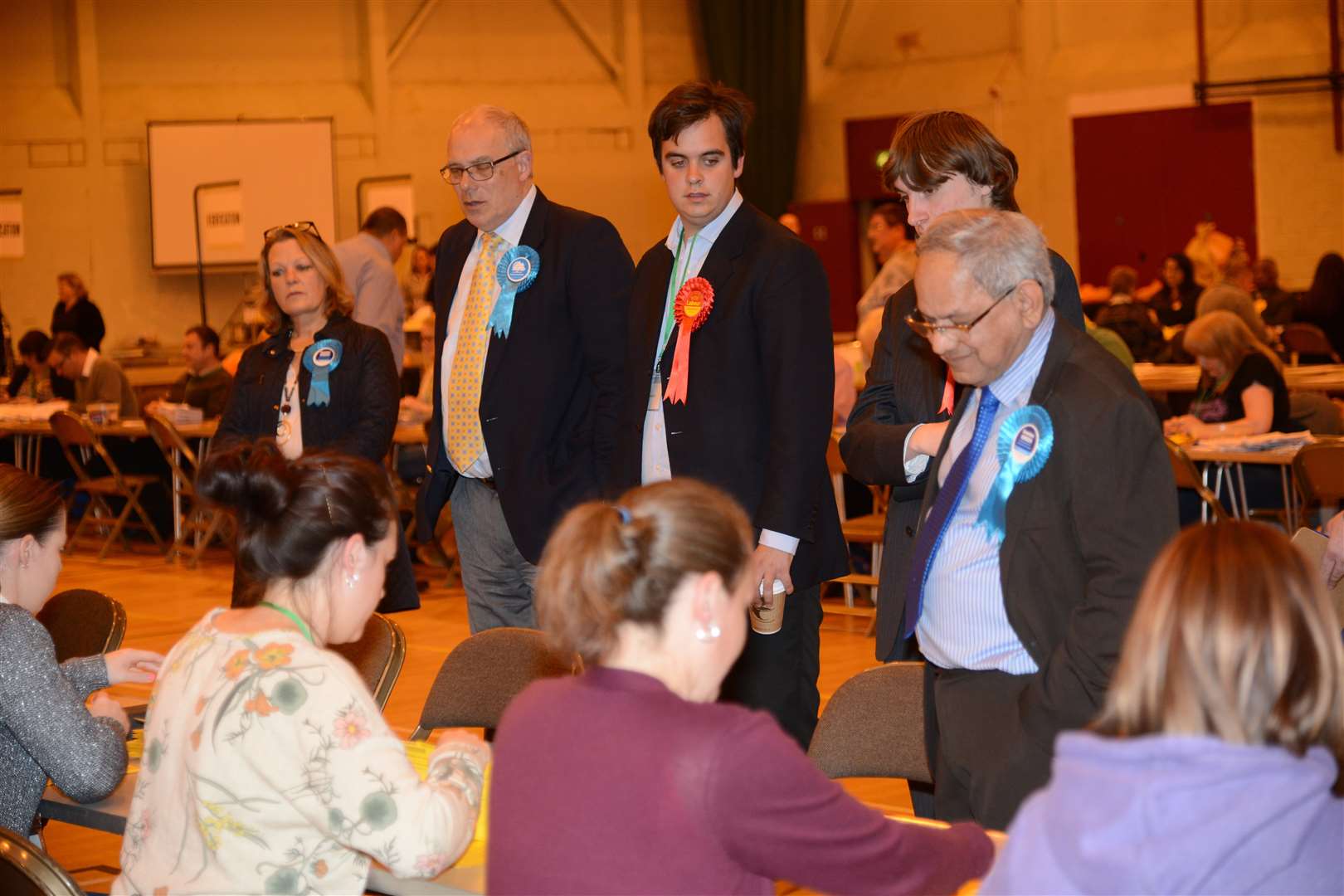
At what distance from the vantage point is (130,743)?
290 centimetres

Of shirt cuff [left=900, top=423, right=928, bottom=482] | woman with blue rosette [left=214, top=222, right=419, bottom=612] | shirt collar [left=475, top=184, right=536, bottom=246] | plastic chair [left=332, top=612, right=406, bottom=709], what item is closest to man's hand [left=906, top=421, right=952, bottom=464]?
shirt cuff [left=900, top=423, right=928, bottom=482]

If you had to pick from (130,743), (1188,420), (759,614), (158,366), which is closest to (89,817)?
(130,743)

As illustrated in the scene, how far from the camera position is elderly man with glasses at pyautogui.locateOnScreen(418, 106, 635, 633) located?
12.2 ft

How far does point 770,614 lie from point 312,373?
151 cm

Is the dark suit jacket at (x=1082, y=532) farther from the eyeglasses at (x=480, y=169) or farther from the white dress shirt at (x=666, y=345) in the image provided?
the eyeglasses at (x=480, y=169)

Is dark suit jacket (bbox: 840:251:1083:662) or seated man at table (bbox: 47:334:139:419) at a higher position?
seated man at table (bbox: 47:334:139:419)

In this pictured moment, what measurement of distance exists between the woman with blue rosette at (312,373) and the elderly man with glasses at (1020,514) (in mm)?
1969

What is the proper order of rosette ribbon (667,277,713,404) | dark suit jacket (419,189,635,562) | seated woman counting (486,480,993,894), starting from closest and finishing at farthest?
seated woman counting (486,480,993,894), rosette ribbon (667,277,713,404), dark suit jacket (419,189,635,562)

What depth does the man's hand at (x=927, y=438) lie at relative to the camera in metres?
2.68

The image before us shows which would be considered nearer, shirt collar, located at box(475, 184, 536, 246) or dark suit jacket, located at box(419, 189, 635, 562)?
dark suit jacket, located at box(419, 189, 635, 562)

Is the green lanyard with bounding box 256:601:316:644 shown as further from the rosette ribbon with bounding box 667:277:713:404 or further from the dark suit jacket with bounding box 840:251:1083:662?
the rosette ribbon with bounding box 667:277:713:404

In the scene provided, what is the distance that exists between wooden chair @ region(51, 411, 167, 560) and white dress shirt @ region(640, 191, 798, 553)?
20.9 ft

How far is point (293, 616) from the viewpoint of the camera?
214 centimetres

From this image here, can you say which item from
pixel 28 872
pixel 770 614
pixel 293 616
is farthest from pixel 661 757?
pixel 770 614
